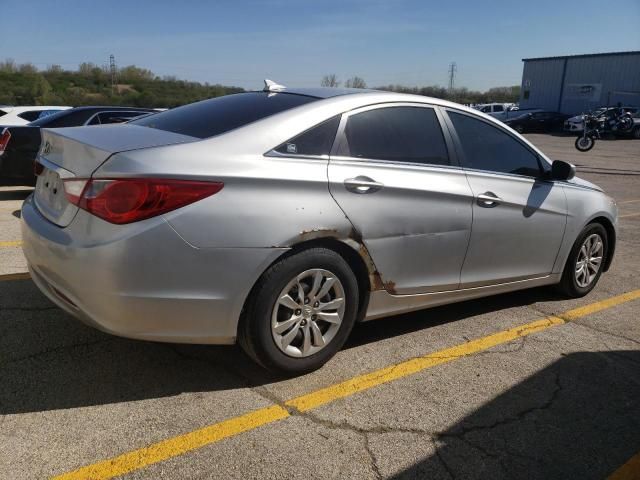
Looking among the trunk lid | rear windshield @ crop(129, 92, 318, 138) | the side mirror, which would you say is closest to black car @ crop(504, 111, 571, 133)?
the side mirror

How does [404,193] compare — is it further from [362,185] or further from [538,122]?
[538,122]

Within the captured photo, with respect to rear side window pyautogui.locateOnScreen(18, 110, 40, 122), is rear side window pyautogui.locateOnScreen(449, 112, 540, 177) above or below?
above

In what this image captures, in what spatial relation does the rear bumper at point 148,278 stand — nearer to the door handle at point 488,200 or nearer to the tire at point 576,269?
the door handle at point 488,200

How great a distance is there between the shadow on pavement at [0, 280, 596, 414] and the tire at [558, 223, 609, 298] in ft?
5.78

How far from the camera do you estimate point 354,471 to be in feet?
8.29

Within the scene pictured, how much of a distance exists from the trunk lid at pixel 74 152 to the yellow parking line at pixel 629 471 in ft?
8.40

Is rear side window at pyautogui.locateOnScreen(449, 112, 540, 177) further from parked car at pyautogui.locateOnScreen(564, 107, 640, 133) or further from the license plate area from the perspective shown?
parked car at pyautogui.locateOnScreen(564, 107, 640, 133)

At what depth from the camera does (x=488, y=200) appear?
13.3ft

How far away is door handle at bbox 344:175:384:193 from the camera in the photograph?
329cm

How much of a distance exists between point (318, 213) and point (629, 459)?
74.7 inches

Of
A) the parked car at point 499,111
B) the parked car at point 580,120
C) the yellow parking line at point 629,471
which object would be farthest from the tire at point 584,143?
the yellow parking line at point 629,471

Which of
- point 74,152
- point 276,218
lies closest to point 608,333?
point 276,218

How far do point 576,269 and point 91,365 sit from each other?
12.6 feet

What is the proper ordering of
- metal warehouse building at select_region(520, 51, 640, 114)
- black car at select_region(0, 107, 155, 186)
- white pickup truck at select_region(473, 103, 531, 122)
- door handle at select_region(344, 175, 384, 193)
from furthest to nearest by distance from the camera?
1. metal warehouse building at select_region(520, 51, 640, 114)
2. white pickup truck at select_region(473, 103, 531, 122)
3. black car at select_region(0, 107, 155, 186)
4. door handle at select_region(344, 175, 384, 193)
